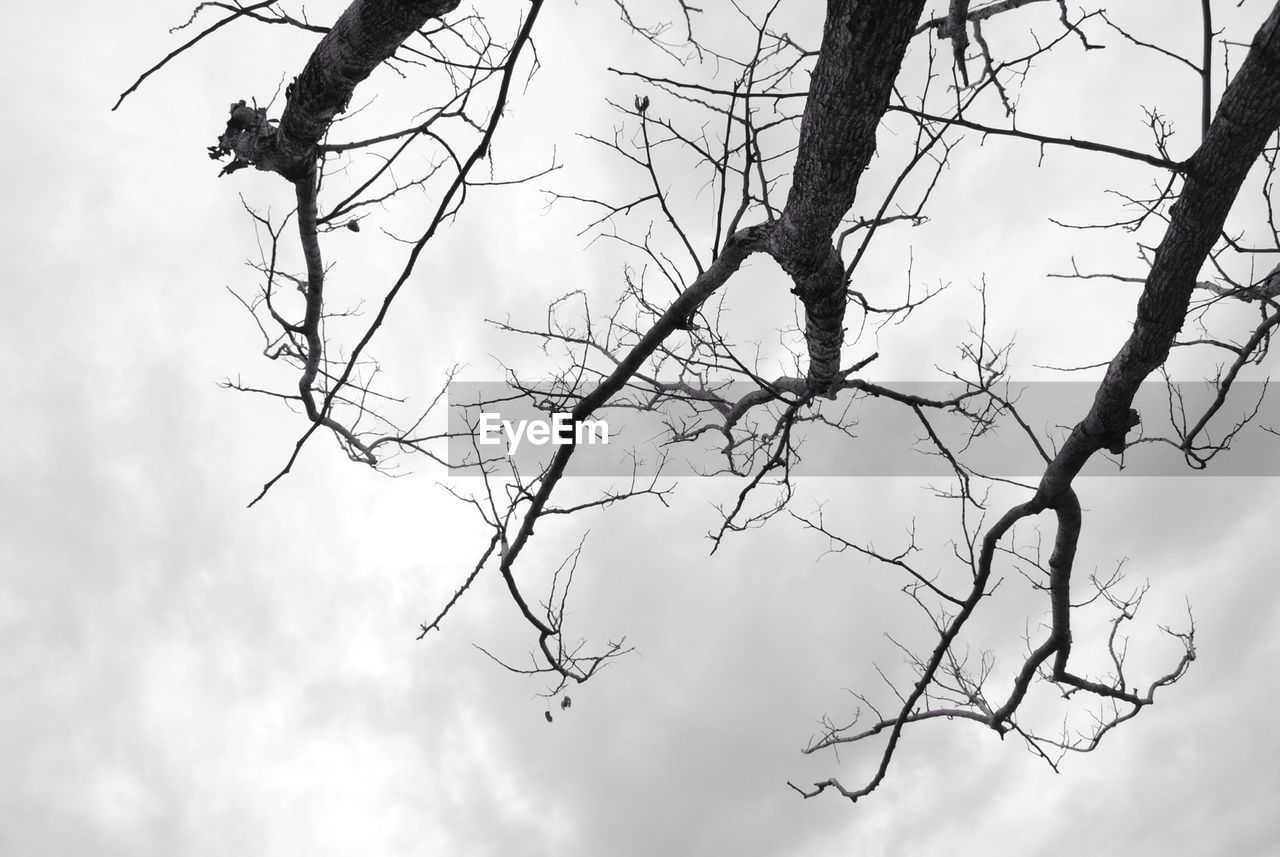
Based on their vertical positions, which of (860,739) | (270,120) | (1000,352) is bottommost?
(860,739)

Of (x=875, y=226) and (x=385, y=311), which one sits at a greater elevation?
(x=875, y=226)

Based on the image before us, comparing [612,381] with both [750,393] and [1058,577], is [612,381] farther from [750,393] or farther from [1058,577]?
[1058,577]

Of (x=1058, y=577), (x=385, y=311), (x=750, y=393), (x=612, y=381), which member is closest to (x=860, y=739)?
(x=1058, y=577)

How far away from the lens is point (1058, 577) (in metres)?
4.41

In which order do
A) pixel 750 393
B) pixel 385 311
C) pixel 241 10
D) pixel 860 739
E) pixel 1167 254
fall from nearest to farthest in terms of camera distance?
pixel 385 311
pixel 241 10
pixel 1167 254
pixel 750 393
pixel 860 739

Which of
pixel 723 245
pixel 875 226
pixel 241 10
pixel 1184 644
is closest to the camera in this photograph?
pixel 241 10

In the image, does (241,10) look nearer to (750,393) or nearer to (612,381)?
(612,381)

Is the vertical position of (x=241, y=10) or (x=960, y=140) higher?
(x=960, y=140)

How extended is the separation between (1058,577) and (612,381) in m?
2.84

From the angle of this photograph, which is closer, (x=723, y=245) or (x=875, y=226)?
(x=875, y=226)

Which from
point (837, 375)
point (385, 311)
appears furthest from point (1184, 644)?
point (385, 311)

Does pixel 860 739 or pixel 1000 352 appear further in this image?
pixel 860 739

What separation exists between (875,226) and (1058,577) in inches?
96.3

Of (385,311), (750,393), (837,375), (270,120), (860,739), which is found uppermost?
(270,120)
